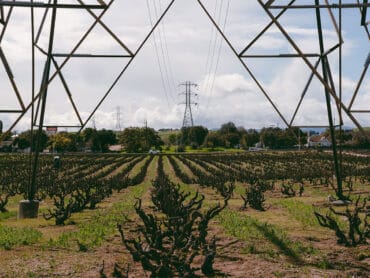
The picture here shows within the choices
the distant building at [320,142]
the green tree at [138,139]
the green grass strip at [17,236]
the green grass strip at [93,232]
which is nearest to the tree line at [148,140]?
the green tree at [138,139]

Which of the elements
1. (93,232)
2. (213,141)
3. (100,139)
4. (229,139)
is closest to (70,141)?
(100,139)

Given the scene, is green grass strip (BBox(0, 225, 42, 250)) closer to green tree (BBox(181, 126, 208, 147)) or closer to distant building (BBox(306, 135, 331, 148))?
distant building (BBox(306, 135, 331, 148))

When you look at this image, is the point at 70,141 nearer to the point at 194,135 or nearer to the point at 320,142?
the point at 194,135

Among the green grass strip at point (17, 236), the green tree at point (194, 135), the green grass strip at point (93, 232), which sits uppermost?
the green tree at point (194, 135)

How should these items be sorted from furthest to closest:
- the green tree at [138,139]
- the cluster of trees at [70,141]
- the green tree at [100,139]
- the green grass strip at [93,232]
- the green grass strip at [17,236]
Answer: the green tree at [100,139]
the green tree at [138,139]
the cluster of trees at [70,141]
the green grass strip at [17,236]
the green grass strip at [93,232]

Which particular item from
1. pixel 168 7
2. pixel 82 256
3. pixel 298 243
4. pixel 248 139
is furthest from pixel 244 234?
A: pixel 248 139

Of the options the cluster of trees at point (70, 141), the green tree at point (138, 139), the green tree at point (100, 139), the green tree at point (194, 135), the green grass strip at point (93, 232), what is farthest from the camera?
the green tree at point (194, 135)

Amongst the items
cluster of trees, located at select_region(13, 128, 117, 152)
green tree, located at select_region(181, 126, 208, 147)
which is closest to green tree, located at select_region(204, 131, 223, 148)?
green tree, located at select_region(181, 126, 208, 147)

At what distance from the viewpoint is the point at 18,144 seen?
10262cm

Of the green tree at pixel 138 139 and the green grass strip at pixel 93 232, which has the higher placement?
the green tree at pixel 138 139

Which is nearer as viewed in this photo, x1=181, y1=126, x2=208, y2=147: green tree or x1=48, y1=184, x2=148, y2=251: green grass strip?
x1=48, y1=184, x2=148, y2=251: green grass strip

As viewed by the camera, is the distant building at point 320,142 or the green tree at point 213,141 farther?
the green tree at point 213,141

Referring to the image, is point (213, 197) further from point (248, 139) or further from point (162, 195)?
point (248, 139)

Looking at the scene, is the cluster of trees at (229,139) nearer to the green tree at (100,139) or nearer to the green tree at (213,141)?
the green tree at (213,141)
